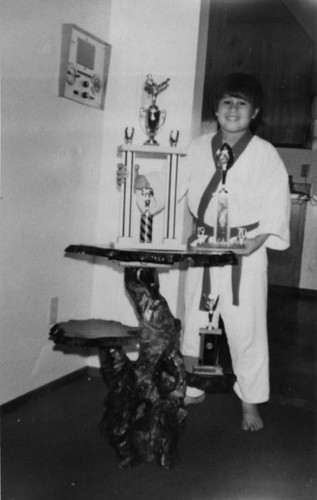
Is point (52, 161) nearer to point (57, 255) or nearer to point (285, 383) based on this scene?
point (57, 255)

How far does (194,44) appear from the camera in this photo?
2.40m

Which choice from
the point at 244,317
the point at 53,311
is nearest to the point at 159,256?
the point at 244,317

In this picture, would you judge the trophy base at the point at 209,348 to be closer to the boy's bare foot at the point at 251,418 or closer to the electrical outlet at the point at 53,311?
the boy's bare foot at the point at 251,418

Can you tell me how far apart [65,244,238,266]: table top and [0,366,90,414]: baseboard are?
77 centimetres

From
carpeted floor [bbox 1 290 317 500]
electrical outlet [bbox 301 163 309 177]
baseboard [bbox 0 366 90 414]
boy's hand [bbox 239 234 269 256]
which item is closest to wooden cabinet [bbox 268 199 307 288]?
electrical outlet [bbox 301 163 309 177]

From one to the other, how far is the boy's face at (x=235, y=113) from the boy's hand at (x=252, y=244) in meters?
0.39

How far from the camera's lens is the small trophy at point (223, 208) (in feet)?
6.39

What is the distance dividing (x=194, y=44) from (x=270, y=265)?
3.05 metres

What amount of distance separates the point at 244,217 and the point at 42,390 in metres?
1.07

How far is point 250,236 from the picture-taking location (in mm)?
2098

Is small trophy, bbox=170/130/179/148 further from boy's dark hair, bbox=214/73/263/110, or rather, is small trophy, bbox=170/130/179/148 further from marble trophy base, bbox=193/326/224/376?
marble trophy base, bbox=193/326/224/376

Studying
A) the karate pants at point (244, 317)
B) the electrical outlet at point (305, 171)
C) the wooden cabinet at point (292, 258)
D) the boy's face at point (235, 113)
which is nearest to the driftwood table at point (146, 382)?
the karate pants at point (244, 317)

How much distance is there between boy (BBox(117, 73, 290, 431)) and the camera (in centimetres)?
206

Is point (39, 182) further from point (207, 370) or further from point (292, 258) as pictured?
point (292, 258)
